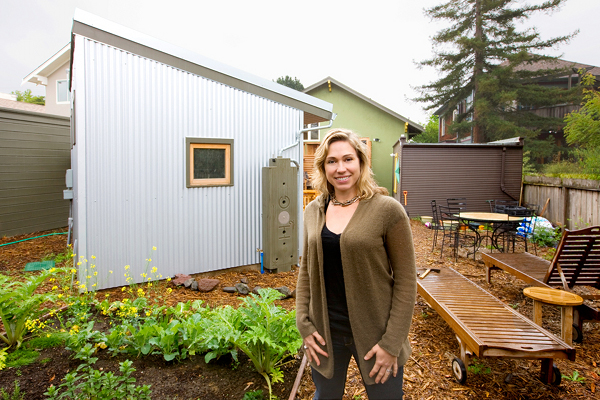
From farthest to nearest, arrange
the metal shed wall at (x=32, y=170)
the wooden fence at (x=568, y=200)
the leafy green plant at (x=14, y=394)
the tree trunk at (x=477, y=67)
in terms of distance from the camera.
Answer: the tree trunk at (x=477, y=67) → the metal shed wall at (x=32, y=170) → the wooden fence at (x=568, y=200) → the leafy green plant at (x=14, y=394)

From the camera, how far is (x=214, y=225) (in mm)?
5934

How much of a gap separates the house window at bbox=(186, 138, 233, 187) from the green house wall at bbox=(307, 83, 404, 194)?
12326 mm

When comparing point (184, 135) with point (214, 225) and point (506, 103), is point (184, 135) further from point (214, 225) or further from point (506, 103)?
point (506, 103)

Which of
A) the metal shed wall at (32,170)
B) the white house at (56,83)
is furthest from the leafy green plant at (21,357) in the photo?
the white house at (56,83)

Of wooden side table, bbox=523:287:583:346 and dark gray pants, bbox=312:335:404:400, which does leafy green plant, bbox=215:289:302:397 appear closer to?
dark gray pants, bbox=312:335:404:400

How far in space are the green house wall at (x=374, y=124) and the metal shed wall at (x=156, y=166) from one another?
39.5 feet

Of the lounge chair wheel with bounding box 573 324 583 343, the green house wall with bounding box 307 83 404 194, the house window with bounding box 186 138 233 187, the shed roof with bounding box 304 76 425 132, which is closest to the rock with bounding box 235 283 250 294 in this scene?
the house window with bounding box 186 138 233 187

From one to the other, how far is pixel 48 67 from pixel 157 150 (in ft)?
61.5

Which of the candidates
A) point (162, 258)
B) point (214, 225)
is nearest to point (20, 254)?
point (162, 258)

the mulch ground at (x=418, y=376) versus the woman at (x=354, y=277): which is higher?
the woman at (x=354, y=277)

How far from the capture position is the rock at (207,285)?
16.8 ft

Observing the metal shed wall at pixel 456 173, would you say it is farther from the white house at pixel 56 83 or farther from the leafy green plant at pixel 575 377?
the white house at pixel 56 83

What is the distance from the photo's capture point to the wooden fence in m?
7.83

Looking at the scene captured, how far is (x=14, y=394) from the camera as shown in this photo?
7.24ft
